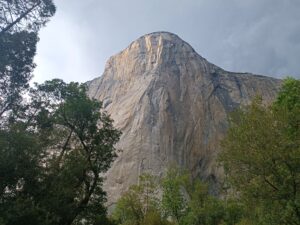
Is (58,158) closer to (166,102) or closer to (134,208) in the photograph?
(134,208)

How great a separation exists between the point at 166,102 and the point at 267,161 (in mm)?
58598

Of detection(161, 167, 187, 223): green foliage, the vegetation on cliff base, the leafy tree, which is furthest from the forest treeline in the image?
detection(161, 167, 187, 223): green foliage

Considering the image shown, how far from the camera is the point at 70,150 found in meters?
27.4

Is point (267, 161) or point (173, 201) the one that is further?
point (173, 201)

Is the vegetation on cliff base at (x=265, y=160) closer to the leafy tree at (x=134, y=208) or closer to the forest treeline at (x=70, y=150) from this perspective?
the forest treeline at (x=70, y=150)

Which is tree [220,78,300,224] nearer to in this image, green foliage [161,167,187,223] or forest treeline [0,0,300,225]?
forest treeline [0,0,300,225]

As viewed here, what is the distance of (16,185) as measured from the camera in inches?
829

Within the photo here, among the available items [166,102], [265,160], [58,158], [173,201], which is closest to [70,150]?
[58,158]

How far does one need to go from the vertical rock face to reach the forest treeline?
35.6 metres

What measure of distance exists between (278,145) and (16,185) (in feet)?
40.8

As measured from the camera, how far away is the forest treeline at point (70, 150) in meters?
19.5

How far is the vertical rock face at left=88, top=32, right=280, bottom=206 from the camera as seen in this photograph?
6850cm

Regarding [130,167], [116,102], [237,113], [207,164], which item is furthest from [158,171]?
[237,113]

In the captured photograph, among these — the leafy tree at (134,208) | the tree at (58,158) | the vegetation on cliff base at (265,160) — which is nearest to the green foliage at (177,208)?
Result: the leafy tree at (134,208)
